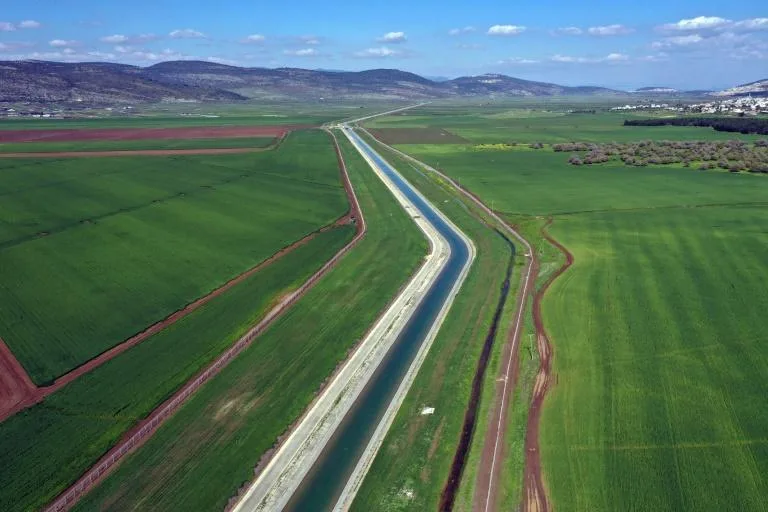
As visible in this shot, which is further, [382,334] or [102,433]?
[382,334]

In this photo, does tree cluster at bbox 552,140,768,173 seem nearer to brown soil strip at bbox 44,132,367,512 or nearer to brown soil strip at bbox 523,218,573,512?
brown soil strip at bbox 523,218,573,512

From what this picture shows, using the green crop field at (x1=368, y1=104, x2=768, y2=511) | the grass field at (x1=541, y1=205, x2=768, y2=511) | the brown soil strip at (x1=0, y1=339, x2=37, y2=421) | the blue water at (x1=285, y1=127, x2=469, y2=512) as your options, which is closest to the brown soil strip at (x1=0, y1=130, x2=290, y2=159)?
the green crop field at (x1=368, y1=104, x2=768, y2=511)

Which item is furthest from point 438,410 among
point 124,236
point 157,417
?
point 124,236

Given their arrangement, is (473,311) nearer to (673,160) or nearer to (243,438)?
(243,438)

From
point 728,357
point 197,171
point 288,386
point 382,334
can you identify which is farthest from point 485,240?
point 197,171

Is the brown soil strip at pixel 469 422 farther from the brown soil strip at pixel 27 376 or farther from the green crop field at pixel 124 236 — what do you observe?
the green crop field at pixel 124 236

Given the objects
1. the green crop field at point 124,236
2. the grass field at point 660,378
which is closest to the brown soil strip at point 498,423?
the grass field at point 660,378
